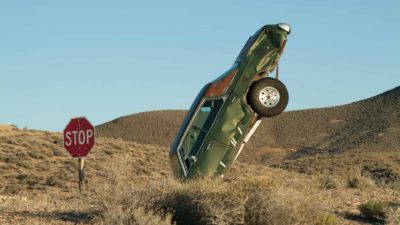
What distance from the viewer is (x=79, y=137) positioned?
14336mm

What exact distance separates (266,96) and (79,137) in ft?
13.1

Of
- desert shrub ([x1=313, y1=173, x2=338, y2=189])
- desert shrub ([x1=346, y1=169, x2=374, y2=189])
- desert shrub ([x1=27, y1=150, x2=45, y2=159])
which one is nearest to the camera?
desert shrub ([x1=313, y1=173, x2=338, y2=189])

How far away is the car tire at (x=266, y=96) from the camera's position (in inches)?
569

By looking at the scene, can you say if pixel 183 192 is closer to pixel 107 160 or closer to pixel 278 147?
pixel 107 160

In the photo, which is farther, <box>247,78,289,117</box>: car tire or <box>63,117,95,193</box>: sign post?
<box>247,78,289,117</box>: car tire

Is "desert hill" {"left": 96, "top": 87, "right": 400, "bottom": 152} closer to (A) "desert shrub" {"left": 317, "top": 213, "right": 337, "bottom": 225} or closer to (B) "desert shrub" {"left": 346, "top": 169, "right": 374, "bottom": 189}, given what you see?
(B) "desert shrub" {"left": 346, "top": 169, "right": 374, "bottom": 189}

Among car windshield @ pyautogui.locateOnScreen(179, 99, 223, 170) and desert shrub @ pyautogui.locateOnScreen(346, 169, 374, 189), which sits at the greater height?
car windshield @ pyautogui.locateOnScreen(179, 99, 223, 170)

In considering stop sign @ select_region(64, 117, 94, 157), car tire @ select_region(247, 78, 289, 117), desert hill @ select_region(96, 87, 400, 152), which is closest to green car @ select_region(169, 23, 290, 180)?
car tire @ select_region(247, 78, 289, 117)

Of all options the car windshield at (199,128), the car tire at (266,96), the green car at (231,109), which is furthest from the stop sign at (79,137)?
the car tire at (266,96)

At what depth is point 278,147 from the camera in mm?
84312

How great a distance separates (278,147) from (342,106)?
15815mm

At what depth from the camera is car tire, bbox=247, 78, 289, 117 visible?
47.4 feet

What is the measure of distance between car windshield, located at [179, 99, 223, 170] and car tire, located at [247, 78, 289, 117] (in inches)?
27.9

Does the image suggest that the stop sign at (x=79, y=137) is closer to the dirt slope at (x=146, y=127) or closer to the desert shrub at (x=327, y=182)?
the desert shrub at (x=327, y=182)
